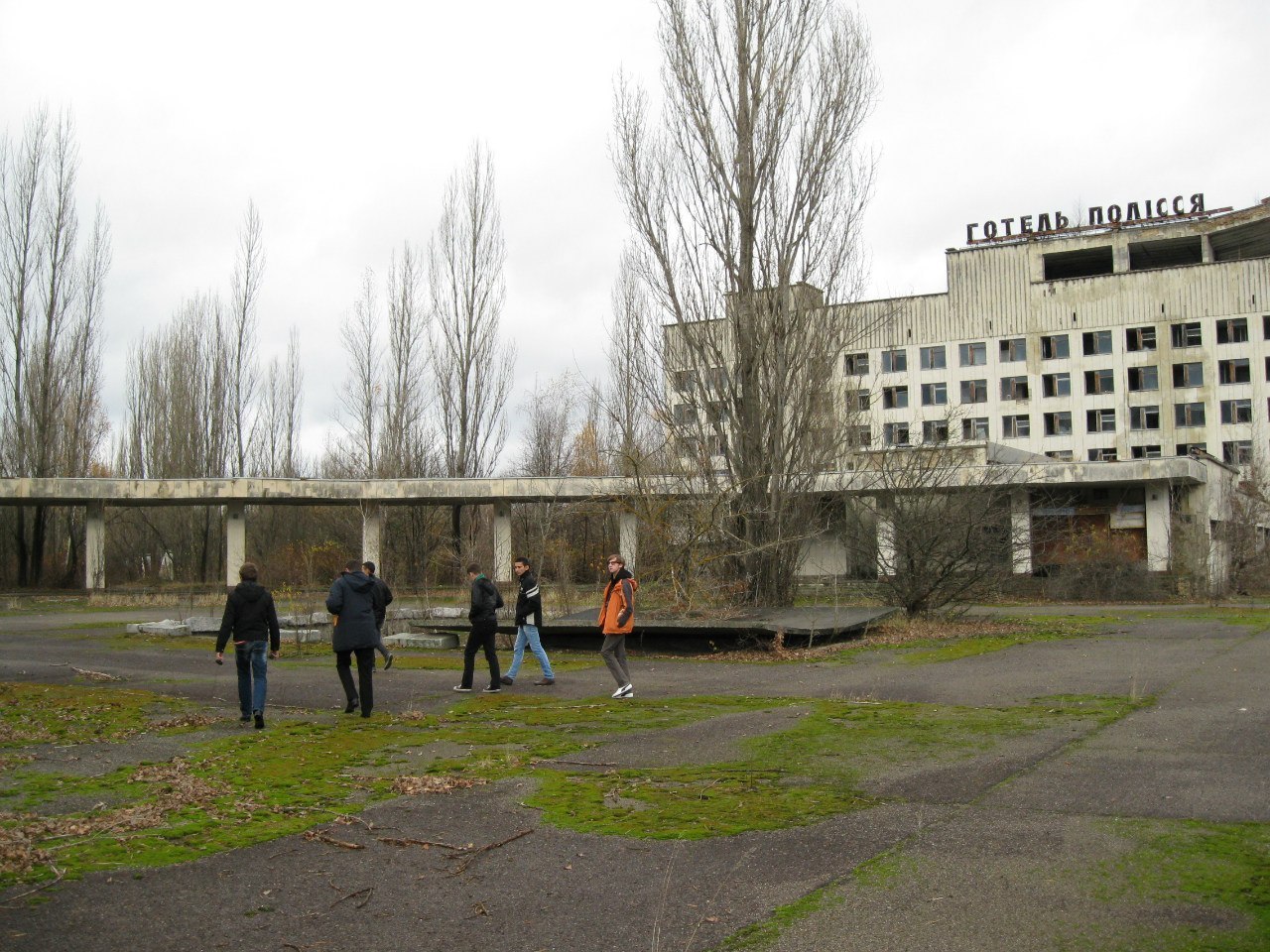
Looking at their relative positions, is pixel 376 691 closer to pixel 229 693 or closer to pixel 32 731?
pixel 229 693

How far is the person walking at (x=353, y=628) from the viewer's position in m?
11.9

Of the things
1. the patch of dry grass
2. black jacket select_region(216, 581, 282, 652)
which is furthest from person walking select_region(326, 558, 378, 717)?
the patch of dry grass

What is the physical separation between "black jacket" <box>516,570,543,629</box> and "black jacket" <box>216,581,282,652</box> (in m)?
4.04

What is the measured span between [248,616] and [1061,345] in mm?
61232

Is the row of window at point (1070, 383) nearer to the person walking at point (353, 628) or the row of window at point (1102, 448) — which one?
the row of window at point (1102, 448)

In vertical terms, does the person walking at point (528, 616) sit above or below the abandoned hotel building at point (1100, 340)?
below

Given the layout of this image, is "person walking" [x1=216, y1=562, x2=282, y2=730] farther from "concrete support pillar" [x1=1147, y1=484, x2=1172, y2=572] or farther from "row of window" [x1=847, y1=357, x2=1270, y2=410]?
"row of window" [x1=847, y1=357, x2=1270, y2=410]

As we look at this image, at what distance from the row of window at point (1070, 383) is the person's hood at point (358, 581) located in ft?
167

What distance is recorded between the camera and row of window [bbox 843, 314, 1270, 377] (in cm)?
6109

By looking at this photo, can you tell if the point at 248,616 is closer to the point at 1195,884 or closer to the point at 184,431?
the point at 1195,884

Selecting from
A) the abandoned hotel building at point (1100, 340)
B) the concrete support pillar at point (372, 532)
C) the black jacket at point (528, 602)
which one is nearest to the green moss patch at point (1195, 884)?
the black jacket at point (528, 602)

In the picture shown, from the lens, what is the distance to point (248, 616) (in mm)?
11672

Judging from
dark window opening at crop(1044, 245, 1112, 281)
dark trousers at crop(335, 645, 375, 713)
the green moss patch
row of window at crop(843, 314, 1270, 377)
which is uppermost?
dark window opening at crop(1044, 245, 1112, 281)

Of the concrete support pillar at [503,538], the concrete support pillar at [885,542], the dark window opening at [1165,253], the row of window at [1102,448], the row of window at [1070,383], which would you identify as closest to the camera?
the concrete support pillar at [885,542]
